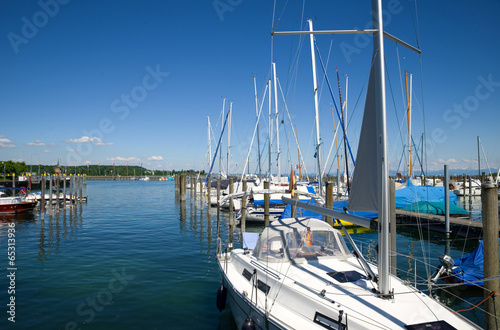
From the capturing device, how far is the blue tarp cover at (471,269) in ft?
33.4

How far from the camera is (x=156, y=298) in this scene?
1062 cm

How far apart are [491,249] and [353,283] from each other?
2699 mm

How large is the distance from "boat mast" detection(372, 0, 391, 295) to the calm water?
3024mm

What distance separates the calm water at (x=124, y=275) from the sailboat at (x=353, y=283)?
2.40m

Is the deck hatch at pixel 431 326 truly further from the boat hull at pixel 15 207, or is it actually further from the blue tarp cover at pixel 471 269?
the boat hull at pixel 15 207

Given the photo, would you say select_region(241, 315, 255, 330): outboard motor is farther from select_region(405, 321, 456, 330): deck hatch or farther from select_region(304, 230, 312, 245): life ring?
select_region(405, 321, 456, 330): deck hatch

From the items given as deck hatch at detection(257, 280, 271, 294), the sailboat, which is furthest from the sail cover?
deck hatch at detection(257, 280, 271, 294)

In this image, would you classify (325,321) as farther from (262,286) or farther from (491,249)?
(491,249)

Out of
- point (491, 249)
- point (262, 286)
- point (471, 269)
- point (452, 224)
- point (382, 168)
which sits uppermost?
point (382, 168)

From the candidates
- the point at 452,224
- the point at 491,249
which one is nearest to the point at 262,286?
the point at 491,249

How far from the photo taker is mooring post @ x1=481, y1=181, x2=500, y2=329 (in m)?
5.91

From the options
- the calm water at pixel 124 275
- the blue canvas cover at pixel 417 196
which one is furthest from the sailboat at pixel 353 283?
the blue canvas cover at pixel 417 196

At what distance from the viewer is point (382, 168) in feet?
18.7

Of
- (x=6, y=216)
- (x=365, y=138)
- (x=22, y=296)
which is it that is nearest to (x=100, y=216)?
(x=6, y=216)
